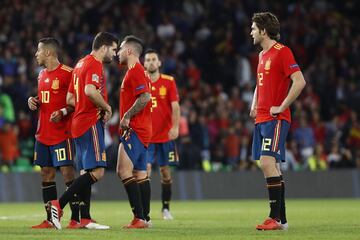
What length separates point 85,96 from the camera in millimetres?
12797

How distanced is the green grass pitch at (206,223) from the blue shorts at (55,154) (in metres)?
0.90

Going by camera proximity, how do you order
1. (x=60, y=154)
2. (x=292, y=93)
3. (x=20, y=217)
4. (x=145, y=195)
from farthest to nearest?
(x=20, y=217) → (x=145, y=195) → (x=60, y=154) → (x=292, y=93)

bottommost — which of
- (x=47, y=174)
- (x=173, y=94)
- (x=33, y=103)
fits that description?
(x=47, y=174)

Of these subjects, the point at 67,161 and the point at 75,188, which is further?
the point at 67,161

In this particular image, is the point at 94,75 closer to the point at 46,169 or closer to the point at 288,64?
the point at 46,169

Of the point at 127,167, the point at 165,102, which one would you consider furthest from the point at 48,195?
the point at 165,102

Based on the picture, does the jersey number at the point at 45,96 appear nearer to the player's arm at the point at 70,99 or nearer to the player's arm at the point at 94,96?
the player's arm at the point at 70,99

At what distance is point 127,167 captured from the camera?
12945mm

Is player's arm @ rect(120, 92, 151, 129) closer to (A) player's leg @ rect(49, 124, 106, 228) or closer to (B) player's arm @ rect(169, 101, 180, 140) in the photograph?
(A) player's leg @ rect(49, 124, 106, 228)

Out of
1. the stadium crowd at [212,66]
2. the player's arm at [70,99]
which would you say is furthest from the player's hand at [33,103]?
the stadium crowd at [212,66]

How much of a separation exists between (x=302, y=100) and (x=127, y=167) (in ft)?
53.6

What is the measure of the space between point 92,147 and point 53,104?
1046mm

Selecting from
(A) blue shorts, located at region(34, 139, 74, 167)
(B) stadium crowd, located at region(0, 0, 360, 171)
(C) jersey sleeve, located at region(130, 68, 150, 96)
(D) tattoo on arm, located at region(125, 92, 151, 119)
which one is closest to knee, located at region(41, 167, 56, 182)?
(A) blue shorts, located at region(34, 139, 74, 167)

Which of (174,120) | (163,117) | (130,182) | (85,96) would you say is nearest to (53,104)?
(85,96)
